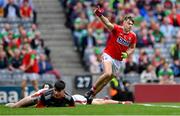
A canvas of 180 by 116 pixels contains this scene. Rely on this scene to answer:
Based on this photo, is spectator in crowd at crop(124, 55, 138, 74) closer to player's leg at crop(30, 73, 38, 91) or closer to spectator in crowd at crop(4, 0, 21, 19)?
player's leg at crop(30, 73, 38, 91)

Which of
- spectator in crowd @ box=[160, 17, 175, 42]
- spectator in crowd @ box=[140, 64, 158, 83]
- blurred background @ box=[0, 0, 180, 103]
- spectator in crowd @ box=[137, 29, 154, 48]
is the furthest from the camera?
spectator in crowd @ box=[160, 17, 175, 42]

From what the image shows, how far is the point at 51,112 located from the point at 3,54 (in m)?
10.8

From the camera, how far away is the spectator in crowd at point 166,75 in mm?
27750

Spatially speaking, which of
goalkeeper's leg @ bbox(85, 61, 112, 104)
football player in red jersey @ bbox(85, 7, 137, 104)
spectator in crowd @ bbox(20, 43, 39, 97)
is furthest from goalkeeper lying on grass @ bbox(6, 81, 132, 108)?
spectator in crowd @ bbox(20, 43, 39, 97)

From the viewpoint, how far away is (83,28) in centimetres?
3009

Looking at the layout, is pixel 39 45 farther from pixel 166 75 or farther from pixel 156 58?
pixel 166 75

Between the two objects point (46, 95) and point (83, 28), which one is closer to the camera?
point (46, 95)

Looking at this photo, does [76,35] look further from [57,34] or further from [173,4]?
[173,4]

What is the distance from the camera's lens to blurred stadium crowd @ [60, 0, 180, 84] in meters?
28.6

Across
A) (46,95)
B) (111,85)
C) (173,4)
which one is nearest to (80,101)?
(46,95)

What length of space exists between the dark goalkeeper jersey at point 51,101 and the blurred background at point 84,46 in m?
6.79

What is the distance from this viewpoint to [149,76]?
28188 mm

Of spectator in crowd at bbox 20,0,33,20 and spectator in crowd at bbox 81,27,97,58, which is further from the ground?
spectator in crowd at bbox 20,0,33,20

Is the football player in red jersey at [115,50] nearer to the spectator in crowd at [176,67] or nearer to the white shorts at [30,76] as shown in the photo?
the white shorts at [30,76]
